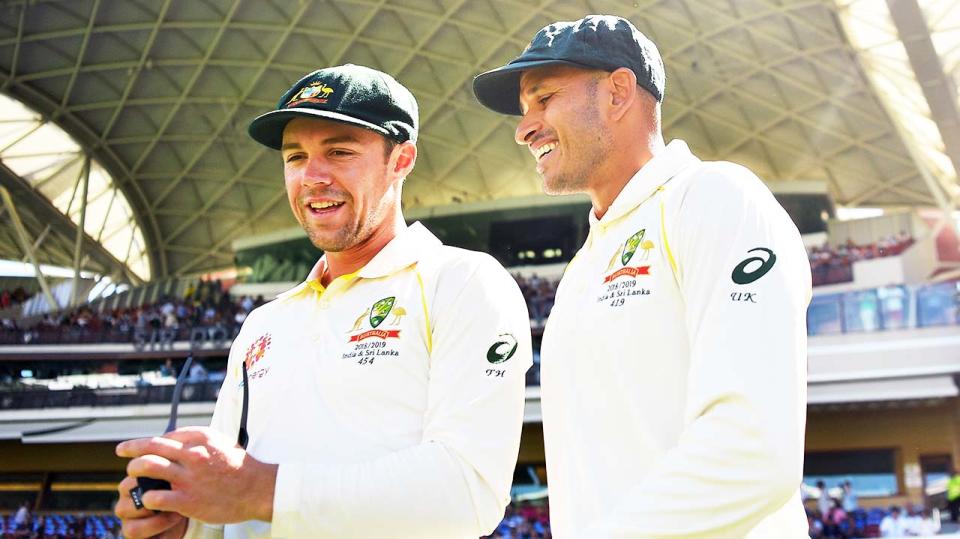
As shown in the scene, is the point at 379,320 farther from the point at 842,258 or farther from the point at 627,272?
the point at 842,258

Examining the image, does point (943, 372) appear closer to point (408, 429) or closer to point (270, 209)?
point (408, 429)

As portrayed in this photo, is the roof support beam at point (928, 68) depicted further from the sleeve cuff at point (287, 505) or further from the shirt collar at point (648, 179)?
the sleeve cuff at point (287, 505)

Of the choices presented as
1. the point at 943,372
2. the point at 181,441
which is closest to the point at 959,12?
the point at 943,372

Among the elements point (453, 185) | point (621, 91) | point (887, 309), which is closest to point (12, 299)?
point (453, 185)

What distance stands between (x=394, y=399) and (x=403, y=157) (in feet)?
2.55

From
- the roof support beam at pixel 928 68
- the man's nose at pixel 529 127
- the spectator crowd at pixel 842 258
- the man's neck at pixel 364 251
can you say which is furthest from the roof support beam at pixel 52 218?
the man's nose at pixel 529 127

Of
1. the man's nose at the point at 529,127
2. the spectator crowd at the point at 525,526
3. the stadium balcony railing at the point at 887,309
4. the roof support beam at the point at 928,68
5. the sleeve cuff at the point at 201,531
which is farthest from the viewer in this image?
the stadium balcony railing at the point at 887,309

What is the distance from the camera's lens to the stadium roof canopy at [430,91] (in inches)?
1028

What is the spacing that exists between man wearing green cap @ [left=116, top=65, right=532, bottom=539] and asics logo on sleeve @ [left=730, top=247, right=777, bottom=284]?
71 centimetres

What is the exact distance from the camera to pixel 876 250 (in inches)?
1068

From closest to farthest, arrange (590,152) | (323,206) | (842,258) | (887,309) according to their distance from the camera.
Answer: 1. (590,152)
2. (323,206)
3. (887,309)
4. (842,258)

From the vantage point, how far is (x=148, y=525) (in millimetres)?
2090

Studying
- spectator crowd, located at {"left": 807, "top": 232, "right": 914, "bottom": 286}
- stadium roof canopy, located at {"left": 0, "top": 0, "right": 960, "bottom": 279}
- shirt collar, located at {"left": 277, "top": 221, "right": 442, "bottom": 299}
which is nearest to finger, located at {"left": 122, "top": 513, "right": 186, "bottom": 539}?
shirt collar, located at {"left": 277, "top": 221, "right": 442, "bottom": 299}

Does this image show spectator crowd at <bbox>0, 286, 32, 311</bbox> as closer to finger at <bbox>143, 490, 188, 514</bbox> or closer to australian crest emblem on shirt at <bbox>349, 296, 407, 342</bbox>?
australian crest emblem on shirt at <bbox>349, 296, 407, 342</bbox>
